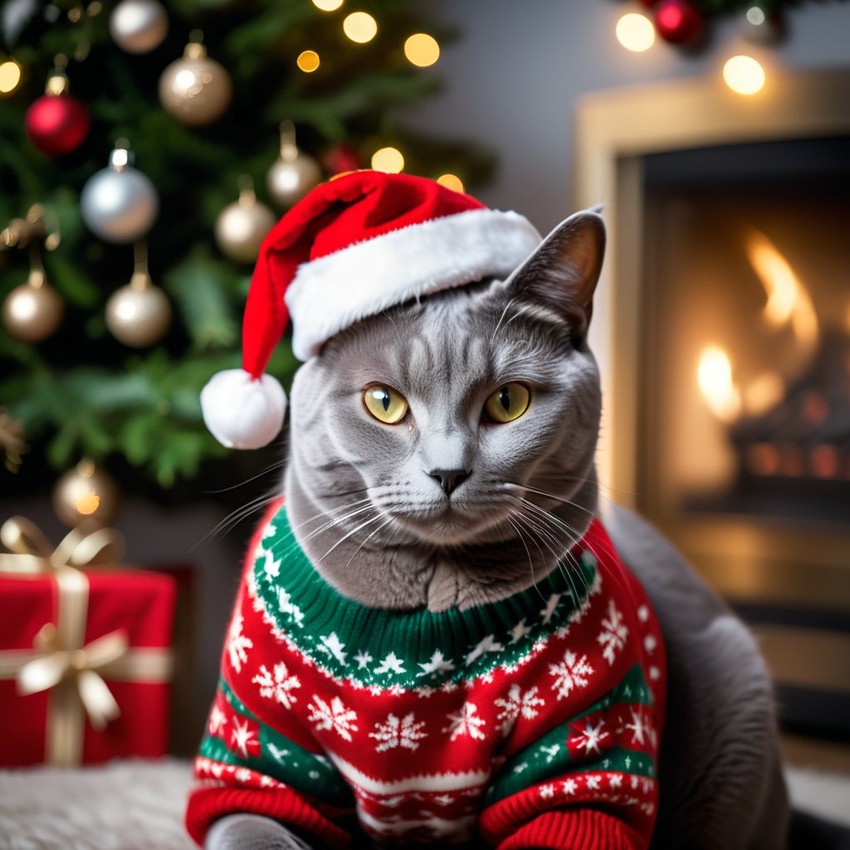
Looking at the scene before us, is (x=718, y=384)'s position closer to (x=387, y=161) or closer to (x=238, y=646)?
(x=387, y=161)

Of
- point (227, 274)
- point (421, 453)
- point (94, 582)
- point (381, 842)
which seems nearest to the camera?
point (421, 453)

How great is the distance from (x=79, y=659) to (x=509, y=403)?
0.82m

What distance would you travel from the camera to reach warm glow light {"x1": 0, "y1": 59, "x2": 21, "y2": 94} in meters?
1.37

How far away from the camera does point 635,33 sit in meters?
1.75

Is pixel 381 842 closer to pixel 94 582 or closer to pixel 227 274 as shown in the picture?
pixel 94 582

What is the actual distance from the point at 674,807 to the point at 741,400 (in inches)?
42.7

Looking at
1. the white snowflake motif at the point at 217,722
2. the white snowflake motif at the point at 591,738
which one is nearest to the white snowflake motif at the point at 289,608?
the white snowflake motif at the point at 217,722

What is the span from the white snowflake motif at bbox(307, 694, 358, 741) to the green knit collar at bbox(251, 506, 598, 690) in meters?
0.02

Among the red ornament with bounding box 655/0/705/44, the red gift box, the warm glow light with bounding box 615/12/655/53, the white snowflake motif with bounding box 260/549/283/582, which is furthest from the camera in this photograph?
the warm glow light with bounding box 615/12/655/53

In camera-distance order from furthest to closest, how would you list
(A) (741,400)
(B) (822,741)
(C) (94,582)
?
(A) (741,400) < (B) (822,741) < (C) (94,582)

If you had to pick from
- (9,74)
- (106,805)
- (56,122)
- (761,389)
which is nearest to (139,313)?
(56,122)

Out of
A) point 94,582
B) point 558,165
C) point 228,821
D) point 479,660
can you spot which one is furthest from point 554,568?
point 558,165

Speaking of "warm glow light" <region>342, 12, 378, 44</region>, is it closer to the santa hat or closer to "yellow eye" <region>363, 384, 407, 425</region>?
the santa hat

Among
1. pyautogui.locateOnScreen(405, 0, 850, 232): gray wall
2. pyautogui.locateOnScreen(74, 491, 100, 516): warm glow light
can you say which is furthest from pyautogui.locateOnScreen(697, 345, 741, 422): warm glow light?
pyautogui.locateOnScreen(74, 491, 100, 516): warm glow light
